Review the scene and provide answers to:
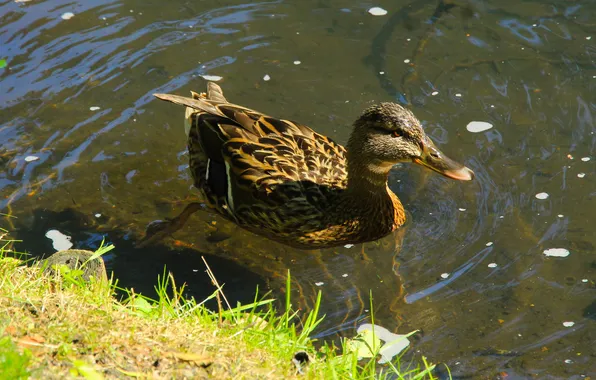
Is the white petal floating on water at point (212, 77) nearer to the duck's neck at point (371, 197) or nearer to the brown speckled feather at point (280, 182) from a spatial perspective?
the brown speckled feather at point (280, 182)

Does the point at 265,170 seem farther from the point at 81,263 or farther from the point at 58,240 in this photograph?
the point at 58,240

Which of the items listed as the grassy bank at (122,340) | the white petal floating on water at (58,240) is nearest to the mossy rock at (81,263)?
the grassy bank at (122,340)

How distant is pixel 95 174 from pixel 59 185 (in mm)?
362

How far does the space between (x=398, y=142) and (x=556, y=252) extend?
169 centimetres

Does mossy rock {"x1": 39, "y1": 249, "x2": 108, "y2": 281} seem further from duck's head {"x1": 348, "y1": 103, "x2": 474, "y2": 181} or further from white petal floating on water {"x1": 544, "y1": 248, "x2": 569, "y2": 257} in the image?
white petal floating on water {"x1": 544, "y1": 248, "x2": 569, "y2": 257}

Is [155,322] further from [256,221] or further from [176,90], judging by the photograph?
[176,90]

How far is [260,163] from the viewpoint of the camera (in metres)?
6.17

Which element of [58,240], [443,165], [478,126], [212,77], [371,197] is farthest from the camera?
[212,77]

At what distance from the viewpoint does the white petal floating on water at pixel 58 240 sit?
6.40 metres

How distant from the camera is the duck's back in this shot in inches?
240

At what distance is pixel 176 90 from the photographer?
7.98m

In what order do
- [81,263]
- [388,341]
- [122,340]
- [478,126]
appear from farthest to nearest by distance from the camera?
[478,126] < [388,341] < [81,263] < [122,340]

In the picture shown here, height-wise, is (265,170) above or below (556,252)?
above

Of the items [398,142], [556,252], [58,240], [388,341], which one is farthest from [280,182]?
[556,252]
